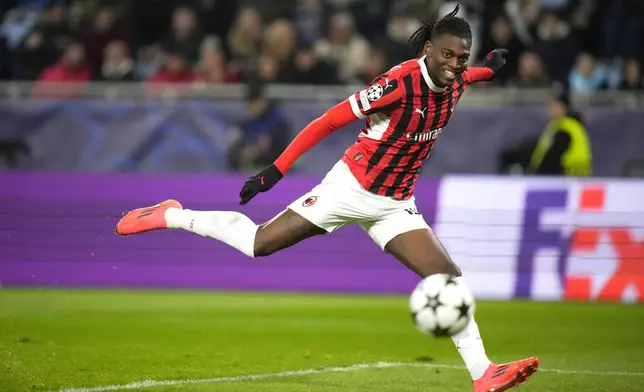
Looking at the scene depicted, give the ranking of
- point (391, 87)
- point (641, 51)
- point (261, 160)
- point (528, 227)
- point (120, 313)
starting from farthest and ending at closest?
point (641, 51) < point (261, 160) < point (528, 227) < point (120, 313) < point (391, 87)

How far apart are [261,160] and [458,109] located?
2709 millimetres

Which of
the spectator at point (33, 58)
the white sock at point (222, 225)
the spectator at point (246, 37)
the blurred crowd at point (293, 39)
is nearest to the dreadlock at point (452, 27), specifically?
the white sock at point (222, 225)

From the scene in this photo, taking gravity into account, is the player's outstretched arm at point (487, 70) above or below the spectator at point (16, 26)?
below

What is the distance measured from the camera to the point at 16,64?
16844 millimetres

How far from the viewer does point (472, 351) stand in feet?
23.2

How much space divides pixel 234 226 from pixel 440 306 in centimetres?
168

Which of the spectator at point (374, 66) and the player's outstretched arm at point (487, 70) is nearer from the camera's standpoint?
the player's outstretched arm at point (487, 70)

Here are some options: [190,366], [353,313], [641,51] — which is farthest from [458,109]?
[190,366]

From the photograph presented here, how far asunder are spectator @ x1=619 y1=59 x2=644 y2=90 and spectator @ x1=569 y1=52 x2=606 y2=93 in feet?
1.28

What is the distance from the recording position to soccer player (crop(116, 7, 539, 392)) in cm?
723

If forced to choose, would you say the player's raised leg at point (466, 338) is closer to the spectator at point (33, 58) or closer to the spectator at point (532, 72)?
the spectator at point (532, 72)

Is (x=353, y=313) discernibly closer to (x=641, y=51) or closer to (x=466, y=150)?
(x=466, y=150)

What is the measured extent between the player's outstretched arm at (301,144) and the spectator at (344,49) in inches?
354

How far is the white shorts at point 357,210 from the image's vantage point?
745 cm
